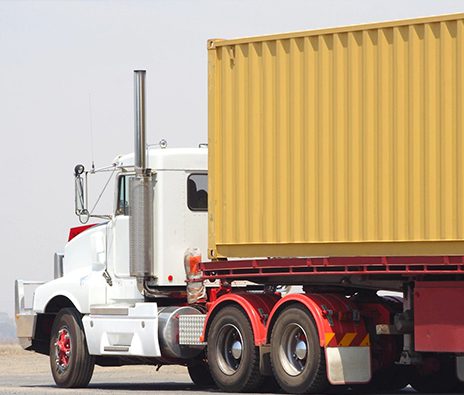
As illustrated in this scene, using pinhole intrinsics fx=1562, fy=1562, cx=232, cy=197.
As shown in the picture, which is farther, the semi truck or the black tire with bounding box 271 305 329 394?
the black tire with bounding box 271 305 329 394

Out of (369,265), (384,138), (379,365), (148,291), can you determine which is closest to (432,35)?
(384,138)

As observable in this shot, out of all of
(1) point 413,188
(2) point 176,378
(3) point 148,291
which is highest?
(1) point 413,188

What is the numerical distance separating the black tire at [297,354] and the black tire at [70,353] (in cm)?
393

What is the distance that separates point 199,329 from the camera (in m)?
19.9

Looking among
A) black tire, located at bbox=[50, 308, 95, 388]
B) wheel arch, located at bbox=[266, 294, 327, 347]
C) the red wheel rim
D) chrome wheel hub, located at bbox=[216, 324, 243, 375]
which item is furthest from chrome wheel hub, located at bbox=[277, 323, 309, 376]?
the red wheel rim

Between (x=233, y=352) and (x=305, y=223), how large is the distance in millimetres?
1970

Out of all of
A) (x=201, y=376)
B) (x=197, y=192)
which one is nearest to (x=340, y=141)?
(x=197, y=192)

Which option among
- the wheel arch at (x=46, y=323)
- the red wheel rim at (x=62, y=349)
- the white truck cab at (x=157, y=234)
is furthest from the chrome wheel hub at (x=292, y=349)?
the wheel arch at (x=46, y=323)

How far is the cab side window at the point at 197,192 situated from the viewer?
21.1m

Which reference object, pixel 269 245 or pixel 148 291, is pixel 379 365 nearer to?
pixel 269 245

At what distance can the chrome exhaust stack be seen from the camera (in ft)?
68.6

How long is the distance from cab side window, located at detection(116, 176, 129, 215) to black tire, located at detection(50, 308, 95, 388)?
5.27 feet

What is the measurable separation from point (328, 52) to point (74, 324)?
5799mm

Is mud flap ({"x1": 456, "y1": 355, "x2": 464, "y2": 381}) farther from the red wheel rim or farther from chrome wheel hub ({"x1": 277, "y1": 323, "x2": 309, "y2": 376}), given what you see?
the red wheel rim
